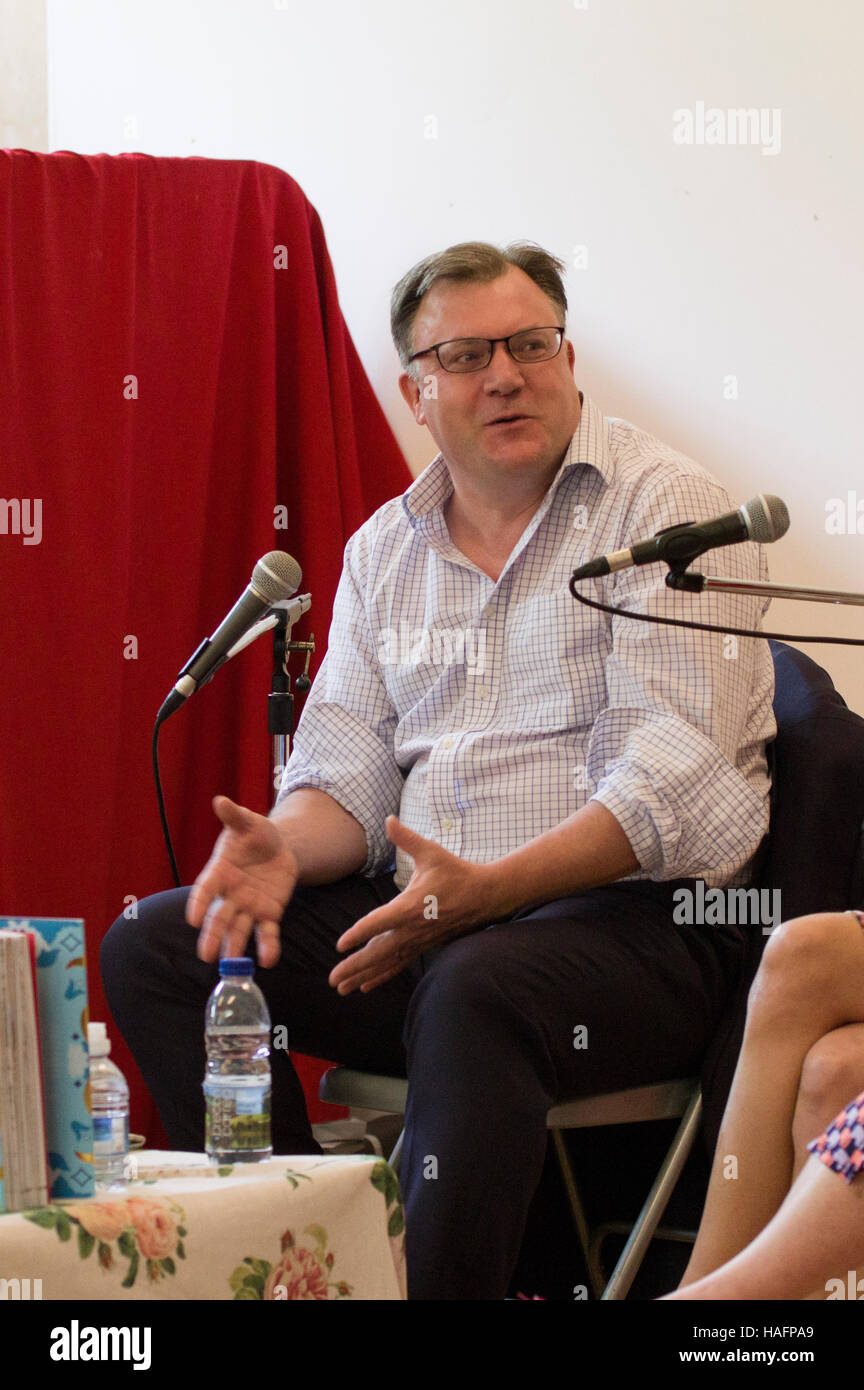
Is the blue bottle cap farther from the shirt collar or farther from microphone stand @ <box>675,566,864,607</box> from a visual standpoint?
the shirt collar

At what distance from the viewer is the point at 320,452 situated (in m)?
2.60

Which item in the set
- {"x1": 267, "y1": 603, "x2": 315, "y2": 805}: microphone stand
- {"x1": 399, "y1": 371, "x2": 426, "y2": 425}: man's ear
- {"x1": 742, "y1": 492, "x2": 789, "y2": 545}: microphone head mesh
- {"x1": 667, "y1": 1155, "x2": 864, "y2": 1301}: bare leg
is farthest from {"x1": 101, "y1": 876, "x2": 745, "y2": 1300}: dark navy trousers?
{"x1": 399, "y1": 371, "x2": 426, "y2": 425}: man's ear

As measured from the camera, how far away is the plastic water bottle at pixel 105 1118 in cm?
111

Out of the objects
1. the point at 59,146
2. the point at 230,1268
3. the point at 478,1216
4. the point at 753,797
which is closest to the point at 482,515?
the point at 753,797

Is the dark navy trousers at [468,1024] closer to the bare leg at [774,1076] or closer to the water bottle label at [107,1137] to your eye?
the bare leg at [774,1076]

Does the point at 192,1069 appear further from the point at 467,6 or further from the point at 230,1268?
the point at 467,6

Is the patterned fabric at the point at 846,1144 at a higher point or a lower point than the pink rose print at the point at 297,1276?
higher

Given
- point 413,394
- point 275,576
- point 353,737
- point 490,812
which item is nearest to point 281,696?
point 353,737

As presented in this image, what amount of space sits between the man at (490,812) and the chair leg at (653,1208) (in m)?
0.07

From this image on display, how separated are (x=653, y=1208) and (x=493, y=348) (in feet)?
3.62

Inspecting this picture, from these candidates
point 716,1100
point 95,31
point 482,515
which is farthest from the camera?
point 95,31

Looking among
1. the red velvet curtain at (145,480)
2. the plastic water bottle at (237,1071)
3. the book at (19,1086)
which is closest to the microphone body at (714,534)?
the plastic water bottle at (237,1071)

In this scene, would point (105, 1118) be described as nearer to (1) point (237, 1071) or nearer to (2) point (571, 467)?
(1) point (237, 1071)

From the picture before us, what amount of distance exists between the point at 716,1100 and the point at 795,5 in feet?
5.74
